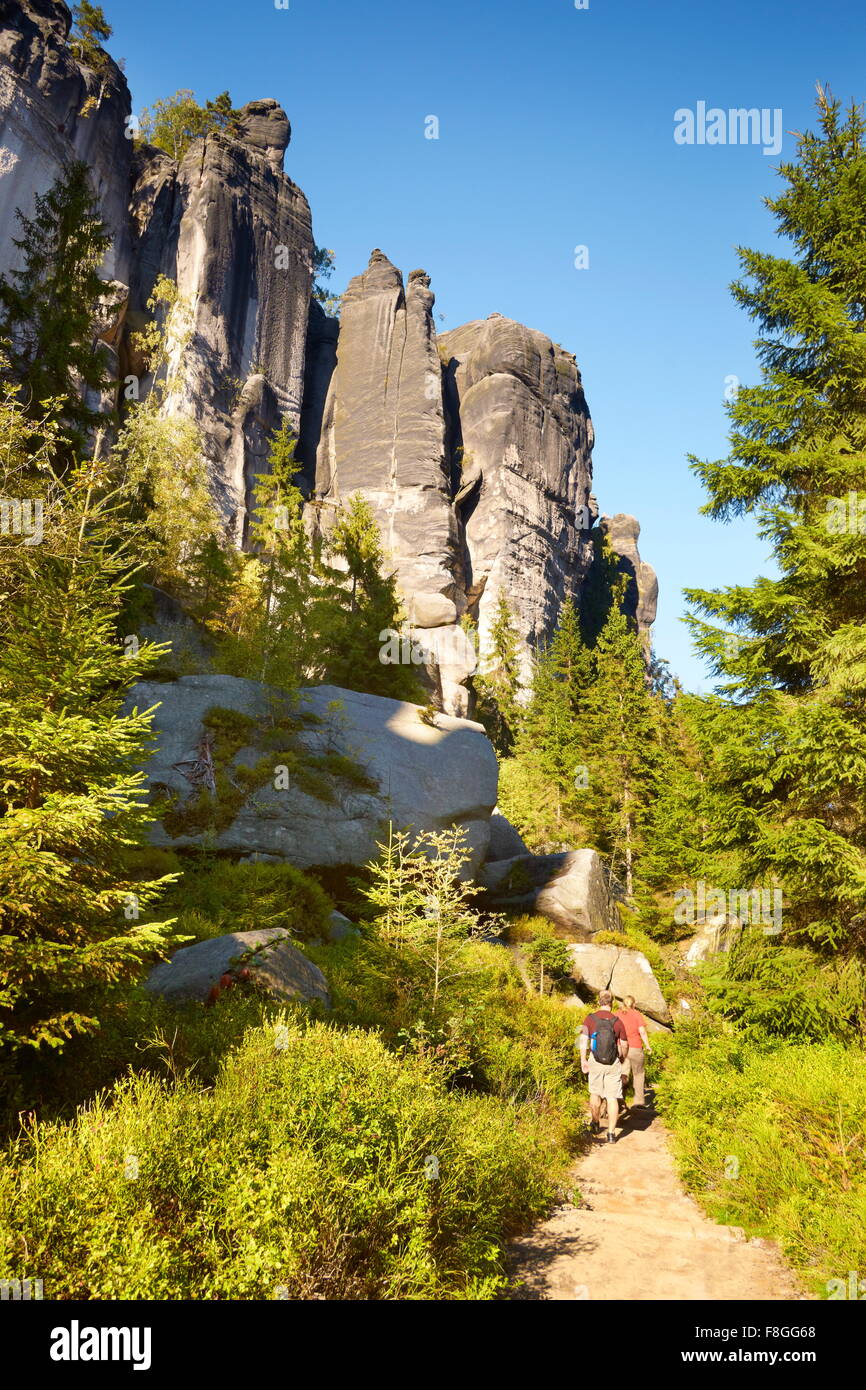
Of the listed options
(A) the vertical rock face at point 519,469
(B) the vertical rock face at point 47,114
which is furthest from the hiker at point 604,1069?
(A) the vertical rock face at point 519,469

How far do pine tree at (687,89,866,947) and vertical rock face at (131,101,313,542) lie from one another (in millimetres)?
35400

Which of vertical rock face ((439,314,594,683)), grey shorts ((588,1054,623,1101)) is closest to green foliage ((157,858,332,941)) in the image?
grey shorts ((588,1054,623,1101))

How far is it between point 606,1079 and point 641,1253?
4662 mm

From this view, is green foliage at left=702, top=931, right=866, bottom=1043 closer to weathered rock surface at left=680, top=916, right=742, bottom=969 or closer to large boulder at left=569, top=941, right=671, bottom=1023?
weathered rock surface at left=680, top=916, right=742, bottom=969

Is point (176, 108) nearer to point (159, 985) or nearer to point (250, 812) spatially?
point (250, 812)

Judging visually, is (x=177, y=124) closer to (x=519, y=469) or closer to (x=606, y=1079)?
(x=519, y=469)

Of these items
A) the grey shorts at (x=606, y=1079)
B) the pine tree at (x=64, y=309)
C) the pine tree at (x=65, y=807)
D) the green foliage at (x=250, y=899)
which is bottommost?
the grey shorts at (x=606, y=1079)

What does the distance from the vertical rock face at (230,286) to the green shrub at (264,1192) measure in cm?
4010

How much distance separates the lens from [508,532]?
5403cm

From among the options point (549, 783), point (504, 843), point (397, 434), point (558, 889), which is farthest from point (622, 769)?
point (397, 434)

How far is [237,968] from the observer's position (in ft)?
26.9

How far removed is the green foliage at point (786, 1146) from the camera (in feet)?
18.1

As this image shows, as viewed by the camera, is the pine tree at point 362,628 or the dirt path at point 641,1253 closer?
the dirt path at point 641,1253

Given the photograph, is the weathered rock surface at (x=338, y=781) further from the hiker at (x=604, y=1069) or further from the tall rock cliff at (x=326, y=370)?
the tall rock cliff at (x=326, y=370)
